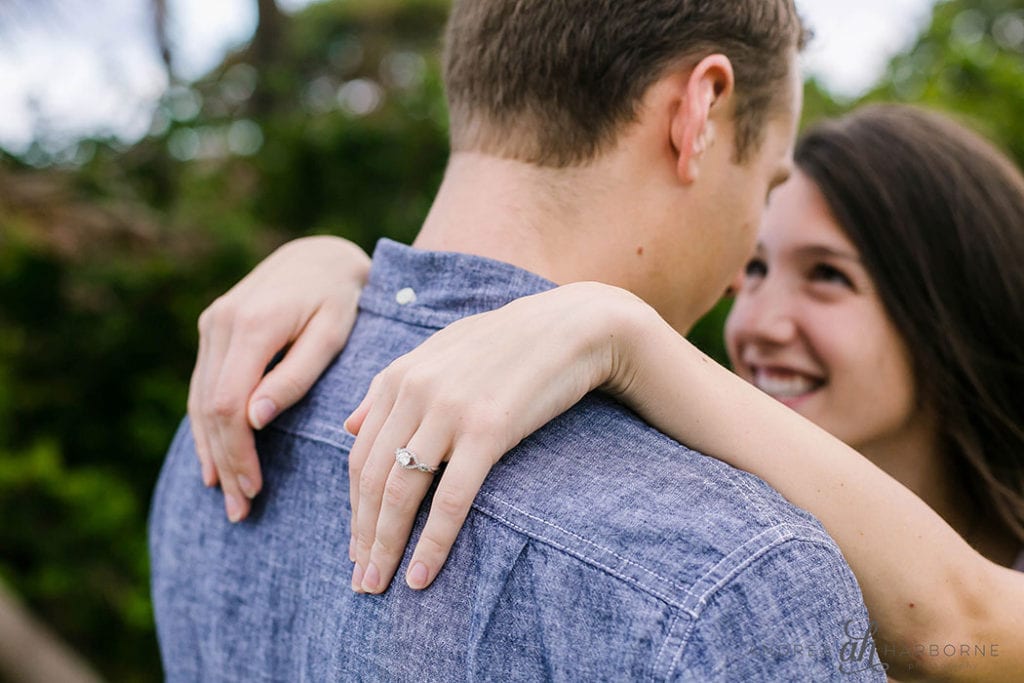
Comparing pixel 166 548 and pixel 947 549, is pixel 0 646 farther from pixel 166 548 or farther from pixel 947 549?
pixel 947 549

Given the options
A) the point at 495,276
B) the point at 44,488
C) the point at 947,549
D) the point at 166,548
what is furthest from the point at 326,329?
the point at 44,488

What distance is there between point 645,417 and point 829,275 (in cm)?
140

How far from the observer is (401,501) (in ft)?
3.82

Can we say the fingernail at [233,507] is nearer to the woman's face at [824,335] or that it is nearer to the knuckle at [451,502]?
the knuckle at [451,502]

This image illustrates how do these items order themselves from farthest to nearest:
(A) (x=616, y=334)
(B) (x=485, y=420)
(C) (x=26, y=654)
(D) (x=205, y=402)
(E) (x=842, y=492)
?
(C) (x=26, y=654) → (D) (x=205, y=402) → (E) (x=842, y=492) → (A) (x=616, y=334) → (B) (x=485, y=420)

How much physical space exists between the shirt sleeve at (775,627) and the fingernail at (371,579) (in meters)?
0.42

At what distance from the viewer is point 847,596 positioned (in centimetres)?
109

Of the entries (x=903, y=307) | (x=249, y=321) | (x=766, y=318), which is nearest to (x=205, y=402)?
(x=249, y=321)

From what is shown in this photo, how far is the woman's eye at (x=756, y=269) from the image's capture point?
264 cm

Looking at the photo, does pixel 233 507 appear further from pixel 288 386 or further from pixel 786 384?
pixel 786 384

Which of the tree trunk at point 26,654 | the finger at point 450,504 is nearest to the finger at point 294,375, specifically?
the finger at point 450,504

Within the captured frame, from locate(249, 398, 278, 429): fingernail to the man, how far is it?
0.16 feet

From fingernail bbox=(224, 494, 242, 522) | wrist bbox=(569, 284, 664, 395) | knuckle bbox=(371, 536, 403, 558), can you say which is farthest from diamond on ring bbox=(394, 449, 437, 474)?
fingernail bbox=(224, 494, 242, 522)

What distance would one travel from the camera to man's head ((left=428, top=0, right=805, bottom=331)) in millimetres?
1467
